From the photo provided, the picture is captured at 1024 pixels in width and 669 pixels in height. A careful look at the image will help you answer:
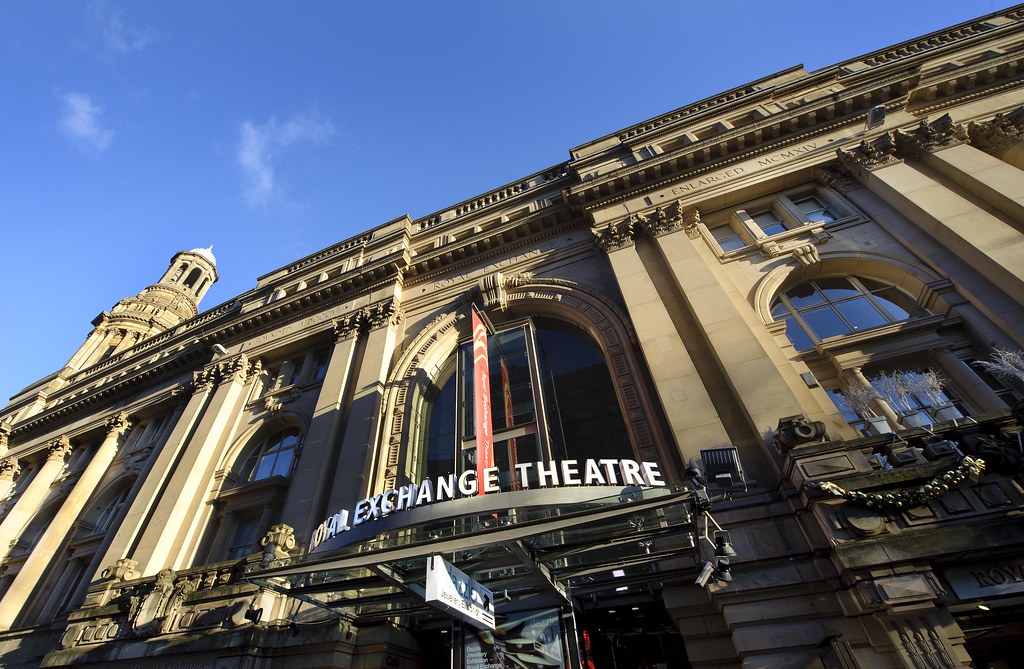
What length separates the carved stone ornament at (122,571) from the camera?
15.7 meters

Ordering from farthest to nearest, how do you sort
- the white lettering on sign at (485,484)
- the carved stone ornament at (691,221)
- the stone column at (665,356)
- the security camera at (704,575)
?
the carved stone ornament at (691,221) → the stone column at (665,356) → the white lettering on sign at (485,484) → the security camera at (704,575)

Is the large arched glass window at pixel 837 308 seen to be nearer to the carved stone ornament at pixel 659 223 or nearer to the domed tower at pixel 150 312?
the carved stone ornament at pixel 659 223

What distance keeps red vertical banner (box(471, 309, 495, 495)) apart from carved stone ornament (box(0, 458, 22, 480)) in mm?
36673

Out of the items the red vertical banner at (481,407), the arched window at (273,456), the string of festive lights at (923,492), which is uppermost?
the arched window at (273,456)

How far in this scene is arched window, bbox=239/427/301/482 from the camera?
1952cm

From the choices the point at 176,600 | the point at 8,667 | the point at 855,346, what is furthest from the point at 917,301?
the point at 8,667

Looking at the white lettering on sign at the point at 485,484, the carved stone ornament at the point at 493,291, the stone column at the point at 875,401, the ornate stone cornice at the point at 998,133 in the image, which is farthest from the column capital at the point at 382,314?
the ornate stone cornice at the point at 998,133

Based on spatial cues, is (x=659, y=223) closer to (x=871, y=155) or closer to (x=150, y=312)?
(x=871, y=155)

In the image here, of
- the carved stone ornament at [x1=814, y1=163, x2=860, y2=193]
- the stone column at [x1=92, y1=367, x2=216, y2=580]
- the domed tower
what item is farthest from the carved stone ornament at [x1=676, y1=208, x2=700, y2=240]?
the domed tower

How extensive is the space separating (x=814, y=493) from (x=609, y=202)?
47.9 feet

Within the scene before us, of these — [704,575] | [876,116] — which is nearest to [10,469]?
[704,575]

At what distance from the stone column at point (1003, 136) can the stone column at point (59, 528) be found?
43472mm

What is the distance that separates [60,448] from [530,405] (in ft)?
106

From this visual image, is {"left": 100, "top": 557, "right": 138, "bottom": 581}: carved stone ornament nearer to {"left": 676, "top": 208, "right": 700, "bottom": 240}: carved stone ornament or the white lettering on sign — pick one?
the white lettering on sign
